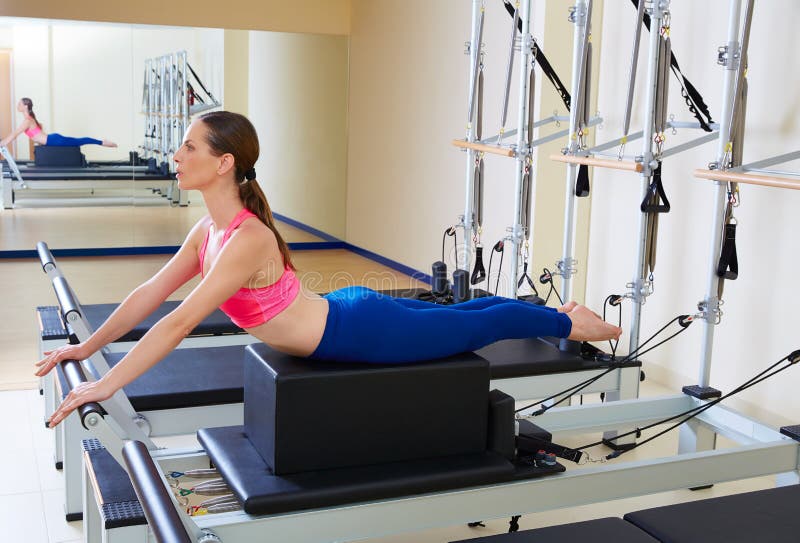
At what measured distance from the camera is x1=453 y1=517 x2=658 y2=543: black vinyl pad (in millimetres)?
1700

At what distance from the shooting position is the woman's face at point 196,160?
2.04 m

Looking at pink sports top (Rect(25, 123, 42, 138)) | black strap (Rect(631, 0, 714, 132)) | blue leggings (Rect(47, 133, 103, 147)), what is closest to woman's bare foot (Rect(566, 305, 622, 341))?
black strap (Rect(631, 0, 714, 132))

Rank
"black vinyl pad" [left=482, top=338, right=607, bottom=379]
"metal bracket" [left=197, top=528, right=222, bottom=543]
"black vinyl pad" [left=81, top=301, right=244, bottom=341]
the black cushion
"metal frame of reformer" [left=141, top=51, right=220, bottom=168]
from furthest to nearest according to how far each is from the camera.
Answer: "metal frame of reformer" [left=141, top=51, right=220, bottom=168], "black vinyl pad" [left=81, top=301, right=244, bottom=341], "black vinyl pad" [left=482, top=338, right=607, bottom=379], the black cushion, "metal bracket" [left=197, top=528, right=222, bottom=543]

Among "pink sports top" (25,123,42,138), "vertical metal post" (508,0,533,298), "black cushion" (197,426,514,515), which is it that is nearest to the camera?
"black cushion" (197,426,514,515)

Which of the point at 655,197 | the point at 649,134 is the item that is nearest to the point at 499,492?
the point at 655,197

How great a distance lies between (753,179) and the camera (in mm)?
2590

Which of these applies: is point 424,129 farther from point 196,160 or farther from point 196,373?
point 196,160

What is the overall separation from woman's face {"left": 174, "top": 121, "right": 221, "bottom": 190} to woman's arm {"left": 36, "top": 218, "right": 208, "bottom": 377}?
7.5 inches

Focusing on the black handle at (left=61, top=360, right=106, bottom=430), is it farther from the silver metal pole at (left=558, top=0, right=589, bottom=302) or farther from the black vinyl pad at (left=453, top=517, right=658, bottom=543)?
the silver metal pole at (left=558, top=0, right=589, bottom=302)

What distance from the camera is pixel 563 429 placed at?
101 inches

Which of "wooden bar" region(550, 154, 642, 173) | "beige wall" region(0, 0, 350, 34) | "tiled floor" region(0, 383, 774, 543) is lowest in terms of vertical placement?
"tiled floor" region(0, 383, 774, 543)

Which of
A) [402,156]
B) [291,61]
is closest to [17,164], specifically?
[291,61]

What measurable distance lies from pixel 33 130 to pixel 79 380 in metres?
5.18

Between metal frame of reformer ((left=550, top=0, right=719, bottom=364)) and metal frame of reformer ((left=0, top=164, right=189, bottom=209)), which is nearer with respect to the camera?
metal frame of reformer ((left=550, top=0, right=719, bottom=364))
